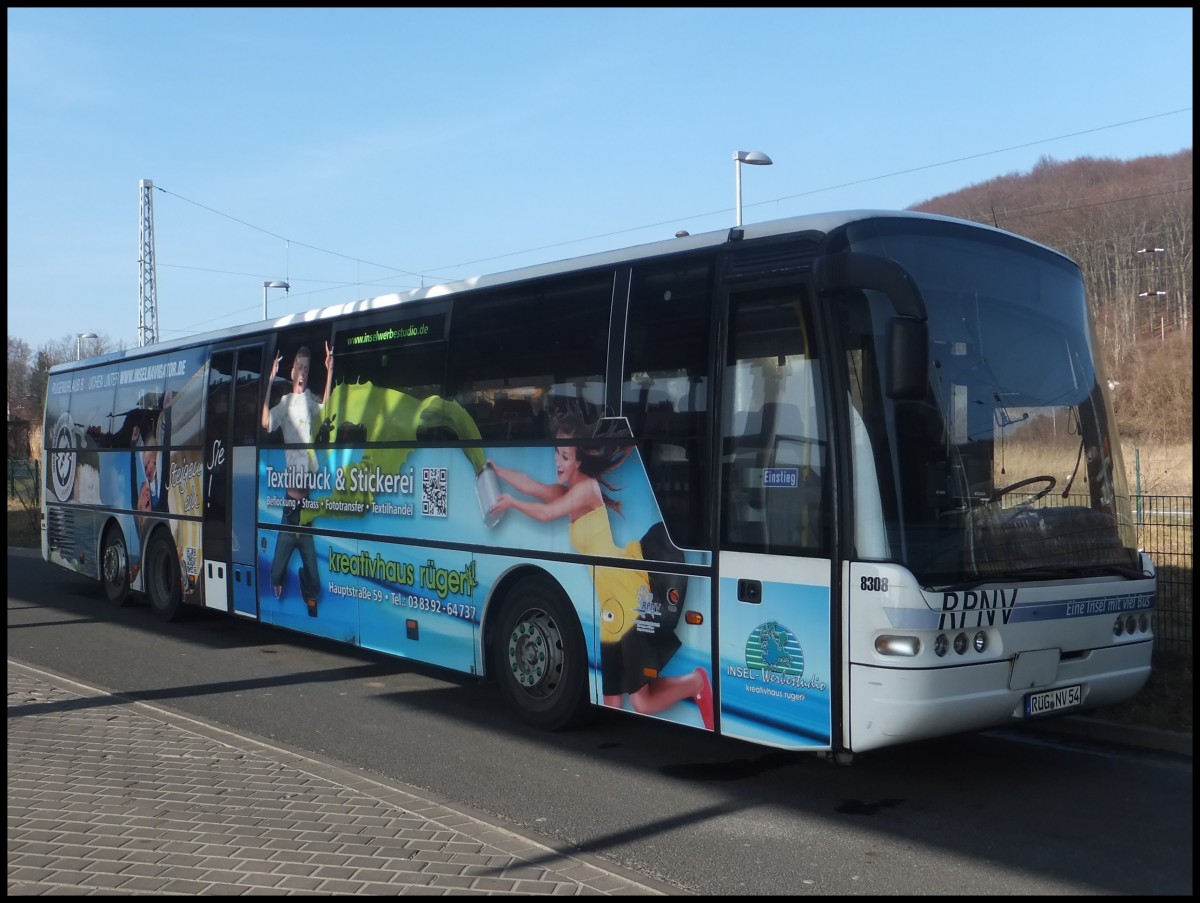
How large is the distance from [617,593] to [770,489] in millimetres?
1550

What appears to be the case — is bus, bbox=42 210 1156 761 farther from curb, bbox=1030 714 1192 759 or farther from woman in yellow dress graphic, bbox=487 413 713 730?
curb, bbox=1030 714 1192 759

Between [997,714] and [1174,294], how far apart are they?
5423 centimetres

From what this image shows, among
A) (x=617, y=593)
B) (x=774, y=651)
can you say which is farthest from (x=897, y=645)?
(x=617, y=593)

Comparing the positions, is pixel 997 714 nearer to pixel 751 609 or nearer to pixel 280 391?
pixel 751 609

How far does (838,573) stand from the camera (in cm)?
633

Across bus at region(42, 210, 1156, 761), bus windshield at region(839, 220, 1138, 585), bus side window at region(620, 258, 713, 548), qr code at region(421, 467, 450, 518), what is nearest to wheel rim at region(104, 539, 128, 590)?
bus at region(42, 210, 1156, 761)

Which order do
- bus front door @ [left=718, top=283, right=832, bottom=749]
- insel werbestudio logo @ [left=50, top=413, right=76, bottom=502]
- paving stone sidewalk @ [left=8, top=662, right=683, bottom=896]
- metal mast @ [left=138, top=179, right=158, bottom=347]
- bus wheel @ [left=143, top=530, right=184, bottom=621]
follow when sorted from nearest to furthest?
paving stone sidewalk @ [left=8, top=662, right=683, bottom=896] < bus front door @ [left=718, top=283, right=832, bottom=749] < bus wheel @ [left=143, top=530, right=184, bottom=621] < insel werbestudio logo @ [left=50, top=413, right=76, bottom=502] < metal mast @ [left=138, top=179, right=158, bottom=347]

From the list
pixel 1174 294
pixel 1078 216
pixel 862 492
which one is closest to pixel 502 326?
pixel 862 492

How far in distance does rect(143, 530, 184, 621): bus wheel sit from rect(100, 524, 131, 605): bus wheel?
30.4 inches

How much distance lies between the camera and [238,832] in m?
5.77

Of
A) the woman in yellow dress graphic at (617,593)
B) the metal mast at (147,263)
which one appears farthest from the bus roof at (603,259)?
the metal mast at (147,263)

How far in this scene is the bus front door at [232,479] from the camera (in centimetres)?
1247

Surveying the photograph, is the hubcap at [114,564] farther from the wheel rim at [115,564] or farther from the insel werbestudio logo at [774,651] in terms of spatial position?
the insel werbestudio logo at [774,651]

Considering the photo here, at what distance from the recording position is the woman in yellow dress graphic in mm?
7371
